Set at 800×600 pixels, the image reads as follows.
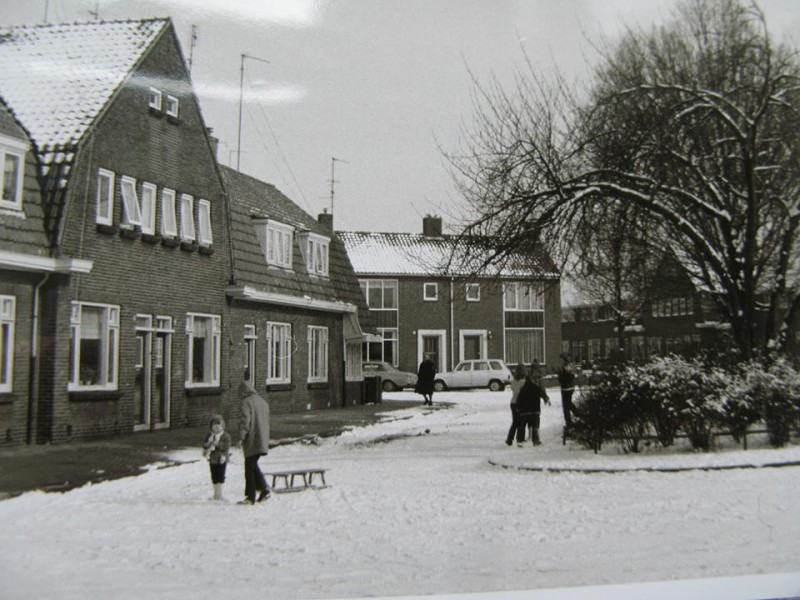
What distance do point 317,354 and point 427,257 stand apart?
1.18 meters

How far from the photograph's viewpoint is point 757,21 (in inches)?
270

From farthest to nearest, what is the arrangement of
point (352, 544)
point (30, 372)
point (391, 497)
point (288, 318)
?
point (391, 497) < point (288, 318) < point (352, 544) < point (30, 372)

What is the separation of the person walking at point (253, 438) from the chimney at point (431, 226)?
182 cm

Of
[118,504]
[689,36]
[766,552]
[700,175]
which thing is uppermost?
[689,36]

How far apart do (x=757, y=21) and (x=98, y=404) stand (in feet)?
18.7

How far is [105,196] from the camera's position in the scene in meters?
4.56

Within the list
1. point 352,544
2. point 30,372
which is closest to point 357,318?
point 352,544

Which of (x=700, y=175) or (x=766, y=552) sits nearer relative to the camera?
(x=766, y=552)

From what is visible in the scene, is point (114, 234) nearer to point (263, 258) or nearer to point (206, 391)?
point (206, 391)

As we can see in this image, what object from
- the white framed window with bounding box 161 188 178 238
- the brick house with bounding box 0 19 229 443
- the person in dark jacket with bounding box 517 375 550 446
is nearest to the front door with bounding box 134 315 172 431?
the brick house with bounding box 0 19 229 443

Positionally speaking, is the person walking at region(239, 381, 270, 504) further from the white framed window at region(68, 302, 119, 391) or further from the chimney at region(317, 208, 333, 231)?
the chimney at region(317, 208, 333, 231)

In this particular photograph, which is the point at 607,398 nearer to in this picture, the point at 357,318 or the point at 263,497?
the point at 357,318

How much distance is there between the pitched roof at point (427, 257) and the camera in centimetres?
599

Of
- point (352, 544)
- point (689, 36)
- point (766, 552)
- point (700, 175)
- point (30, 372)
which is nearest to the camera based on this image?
point (30, 372)
